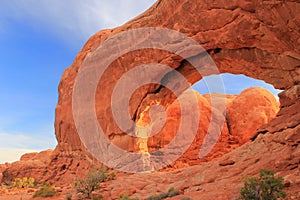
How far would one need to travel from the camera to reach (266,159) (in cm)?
977

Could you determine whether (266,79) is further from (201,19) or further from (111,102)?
(111,102)

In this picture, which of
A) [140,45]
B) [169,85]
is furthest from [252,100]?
[140,45]

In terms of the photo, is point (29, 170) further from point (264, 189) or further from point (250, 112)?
point (264, 189)

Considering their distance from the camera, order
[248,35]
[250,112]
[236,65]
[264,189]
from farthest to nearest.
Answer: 1. [250,112]
2. [236,65]
3. [248,35]
4. [264,189]

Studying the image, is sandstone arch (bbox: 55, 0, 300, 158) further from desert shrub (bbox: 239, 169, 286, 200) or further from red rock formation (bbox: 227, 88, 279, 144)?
red rock formation (bbox: 227, 88, 279, 144)

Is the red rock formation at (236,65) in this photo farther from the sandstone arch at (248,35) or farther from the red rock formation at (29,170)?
the red rock formation at (29,170)

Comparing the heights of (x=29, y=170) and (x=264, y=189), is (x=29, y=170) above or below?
above

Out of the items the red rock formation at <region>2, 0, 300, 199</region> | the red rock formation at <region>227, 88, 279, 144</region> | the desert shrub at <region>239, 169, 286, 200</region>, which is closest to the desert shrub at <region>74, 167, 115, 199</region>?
the red rock formation at <region>2, 0, 300, 199</region>

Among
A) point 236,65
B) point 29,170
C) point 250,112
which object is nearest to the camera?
point 236,65

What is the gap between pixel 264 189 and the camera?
614cm

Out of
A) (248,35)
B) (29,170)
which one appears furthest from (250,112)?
(29,170)

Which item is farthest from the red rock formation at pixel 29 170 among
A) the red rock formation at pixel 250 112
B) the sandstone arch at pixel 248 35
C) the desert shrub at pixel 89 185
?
the red rock formation at pixel 250 112

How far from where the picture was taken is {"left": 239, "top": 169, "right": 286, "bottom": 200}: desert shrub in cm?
604

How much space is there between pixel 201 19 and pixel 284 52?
13.9ft
